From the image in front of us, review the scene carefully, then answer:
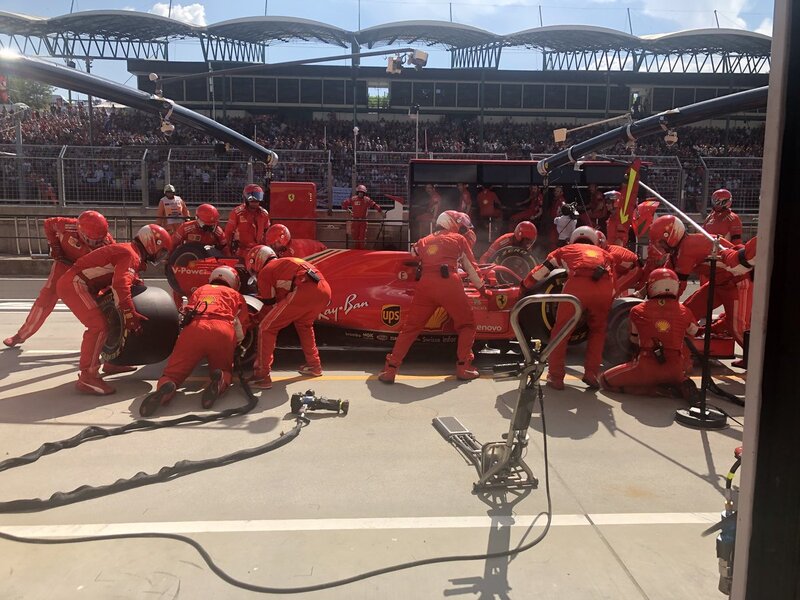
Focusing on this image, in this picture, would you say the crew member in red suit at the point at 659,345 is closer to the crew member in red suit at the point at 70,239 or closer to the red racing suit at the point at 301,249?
the red racing suit at the point at 301,249

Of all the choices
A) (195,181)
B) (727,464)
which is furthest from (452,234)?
(195,181)

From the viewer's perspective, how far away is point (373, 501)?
11.1 ft

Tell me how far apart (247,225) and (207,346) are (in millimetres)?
4180

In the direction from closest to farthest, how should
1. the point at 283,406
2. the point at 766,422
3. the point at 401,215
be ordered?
the point at 766,422 → the point at 283,406 → the point at 401,215

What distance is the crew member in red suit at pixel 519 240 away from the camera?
9.62 metres

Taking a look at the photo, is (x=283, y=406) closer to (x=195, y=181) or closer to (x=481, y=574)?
(x=481, y=574)

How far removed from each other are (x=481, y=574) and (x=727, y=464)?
7.42 feet

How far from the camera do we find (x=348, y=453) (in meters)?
4.08

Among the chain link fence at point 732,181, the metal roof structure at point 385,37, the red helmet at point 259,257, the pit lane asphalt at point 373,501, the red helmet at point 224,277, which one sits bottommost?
the pit lane asphalt at point 373,501

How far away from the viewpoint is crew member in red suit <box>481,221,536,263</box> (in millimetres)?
9617

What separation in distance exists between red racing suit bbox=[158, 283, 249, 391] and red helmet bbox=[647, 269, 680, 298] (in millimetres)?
3849

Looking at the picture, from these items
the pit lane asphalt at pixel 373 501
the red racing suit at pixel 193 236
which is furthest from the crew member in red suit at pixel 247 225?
the pit lane asphalt at pixel 373 501

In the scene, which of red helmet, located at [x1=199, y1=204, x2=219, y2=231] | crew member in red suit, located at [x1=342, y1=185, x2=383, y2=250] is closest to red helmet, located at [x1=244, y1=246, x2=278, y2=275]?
red helmet, located at [x1=199, y1=204, x2=219, y2=231]

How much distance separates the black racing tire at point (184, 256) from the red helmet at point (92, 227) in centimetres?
159
